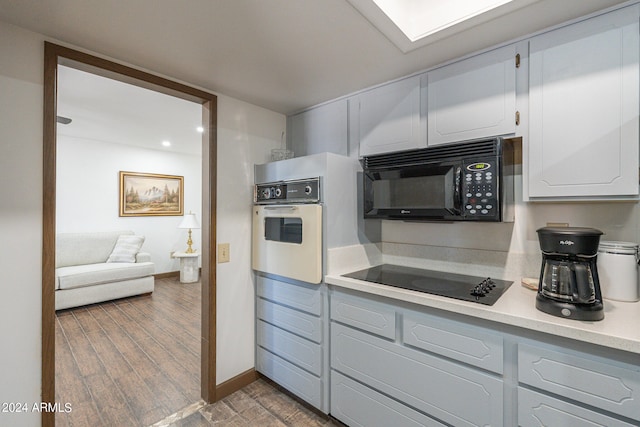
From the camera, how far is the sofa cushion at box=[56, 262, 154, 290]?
375 centimetres

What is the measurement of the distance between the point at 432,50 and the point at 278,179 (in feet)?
4.12

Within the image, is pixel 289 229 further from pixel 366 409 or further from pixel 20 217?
pixel 20 217

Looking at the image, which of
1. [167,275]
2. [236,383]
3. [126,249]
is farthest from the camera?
[167,275]

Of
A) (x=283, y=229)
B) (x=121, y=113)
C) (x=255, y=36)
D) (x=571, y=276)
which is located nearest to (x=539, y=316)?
(x=571, y=276)

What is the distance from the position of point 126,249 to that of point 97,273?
69cm

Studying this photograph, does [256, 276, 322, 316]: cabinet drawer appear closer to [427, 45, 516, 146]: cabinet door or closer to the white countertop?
the white countertop

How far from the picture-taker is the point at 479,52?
63.2 inches

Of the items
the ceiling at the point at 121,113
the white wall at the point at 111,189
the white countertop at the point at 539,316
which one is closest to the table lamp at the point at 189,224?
the white wall at the point at 111,189

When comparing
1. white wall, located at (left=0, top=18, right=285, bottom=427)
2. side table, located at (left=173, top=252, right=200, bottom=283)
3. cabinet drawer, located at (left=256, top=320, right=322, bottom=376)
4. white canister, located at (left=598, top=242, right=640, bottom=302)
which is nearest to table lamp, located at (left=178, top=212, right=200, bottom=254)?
side table, located at (left=173, top=252, right=200, bottom=283)

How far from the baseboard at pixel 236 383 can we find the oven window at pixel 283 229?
108cm

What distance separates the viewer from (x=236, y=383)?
220cm

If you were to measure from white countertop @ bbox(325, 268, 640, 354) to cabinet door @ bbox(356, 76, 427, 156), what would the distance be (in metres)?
0.95

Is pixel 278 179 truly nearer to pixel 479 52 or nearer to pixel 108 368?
pixel 479 52

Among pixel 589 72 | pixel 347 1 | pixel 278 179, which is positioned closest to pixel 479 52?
pixel 589 72
